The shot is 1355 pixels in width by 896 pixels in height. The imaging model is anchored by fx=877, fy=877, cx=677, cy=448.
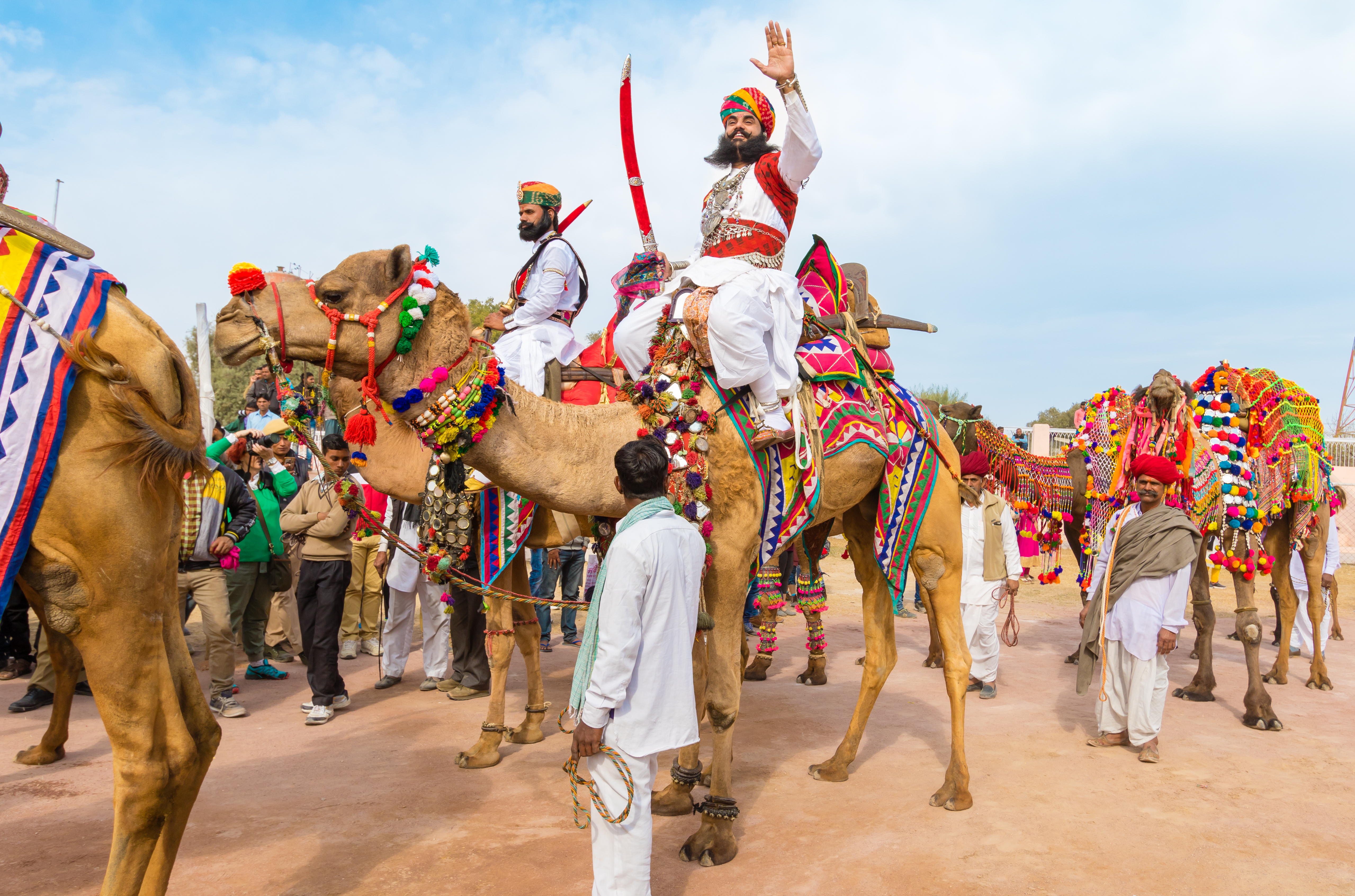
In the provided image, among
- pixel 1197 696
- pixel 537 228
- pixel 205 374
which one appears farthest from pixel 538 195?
pixel 205 374

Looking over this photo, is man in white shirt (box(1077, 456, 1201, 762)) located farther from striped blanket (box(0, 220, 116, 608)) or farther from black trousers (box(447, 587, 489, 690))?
striped blanket (box(0, 220, 116, 608))

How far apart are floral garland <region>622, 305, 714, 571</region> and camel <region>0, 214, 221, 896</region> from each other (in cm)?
202

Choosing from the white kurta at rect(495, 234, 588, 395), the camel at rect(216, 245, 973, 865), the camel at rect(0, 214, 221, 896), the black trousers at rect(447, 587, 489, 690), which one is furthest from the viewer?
the black trousers at rect(447, 587, 489, 690)

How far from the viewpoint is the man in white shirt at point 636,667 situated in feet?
10.8

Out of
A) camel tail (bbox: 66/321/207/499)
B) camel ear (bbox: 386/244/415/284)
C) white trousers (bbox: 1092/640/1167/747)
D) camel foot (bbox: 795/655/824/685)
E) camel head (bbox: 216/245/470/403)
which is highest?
camel ear (bbox: 386/244/415/284)

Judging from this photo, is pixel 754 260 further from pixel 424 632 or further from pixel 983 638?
pixel 424 632

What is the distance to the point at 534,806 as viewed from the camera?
17.1ft

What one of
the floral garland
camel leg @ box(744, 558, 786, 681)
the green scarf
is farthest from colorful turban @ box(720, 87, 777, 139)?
camel leg @ box(744, 558, 786, 681)

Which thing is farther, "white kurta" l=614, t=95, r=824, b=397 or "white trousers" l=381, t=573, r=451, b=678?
"white trousers" l=381, t=573, r=451, b=678

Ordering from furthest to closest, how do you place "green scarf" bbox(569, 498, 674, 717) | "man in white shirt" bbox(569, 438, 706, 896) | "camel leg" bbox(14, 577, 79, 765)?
"camel leg" bbox(14, 577, 79, 765) → "green scarf" bbox(569, 498, 674, 717) → "man in white shirt" bbox(569, 438, 706, 896)

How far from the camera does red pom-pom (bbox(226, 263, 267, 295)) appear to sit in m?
3.56

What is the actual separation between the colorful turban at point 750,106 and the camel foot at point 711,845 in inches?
151

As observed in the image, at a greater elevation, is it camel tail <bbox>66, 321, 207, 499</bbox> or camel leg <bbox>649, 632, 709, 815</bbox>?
camel tail <bbox>66, 321, 207, 499</bbox>

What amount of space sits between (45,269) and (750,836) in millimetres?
4218
